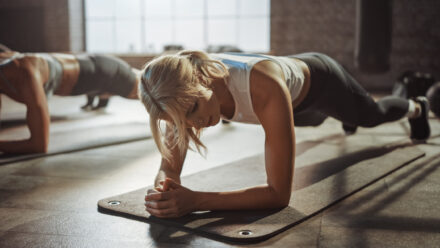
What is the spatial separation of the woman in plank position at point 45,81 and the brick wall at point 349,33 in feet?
17.3

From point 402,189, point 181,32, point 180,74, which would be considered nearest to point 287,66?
point 180,74

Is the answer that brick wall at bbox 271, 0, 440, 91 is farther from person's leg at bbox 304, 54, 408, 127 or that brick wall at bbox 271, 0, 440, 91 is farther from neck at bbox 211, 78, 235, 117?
neck at bbox 211, 78, 235, 117


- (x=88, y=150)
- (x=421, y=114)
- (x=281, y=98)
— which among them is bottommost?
(x=88, y=150)

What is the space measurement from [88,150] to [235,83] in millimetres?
1473

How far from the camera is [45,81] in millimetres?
2592

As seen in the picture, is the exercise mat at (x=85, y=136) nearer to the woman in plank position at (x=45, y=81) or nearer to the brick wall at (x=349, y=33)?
the woman in plank position at (x=45, y=81)

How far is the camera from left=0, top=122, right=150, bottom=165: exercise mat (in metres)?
2.46

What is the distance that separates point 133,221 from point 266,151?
1.49ft

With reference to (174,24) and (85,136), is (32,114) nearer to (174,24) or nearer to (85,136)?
(85,136)

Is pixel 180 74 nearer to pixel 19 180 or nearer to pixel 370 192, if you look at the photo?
pixel 370 192

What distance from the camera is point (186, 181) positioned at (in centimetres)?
184

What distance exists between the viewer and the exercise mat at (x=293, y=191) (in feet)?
4.26

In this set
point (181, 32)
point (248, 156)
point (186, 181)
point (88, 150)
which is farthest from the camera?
point (181, 32)

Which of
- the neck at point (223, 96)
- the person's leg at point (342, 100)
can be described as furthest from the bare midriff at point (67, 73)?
the neck at point (223, 96)
